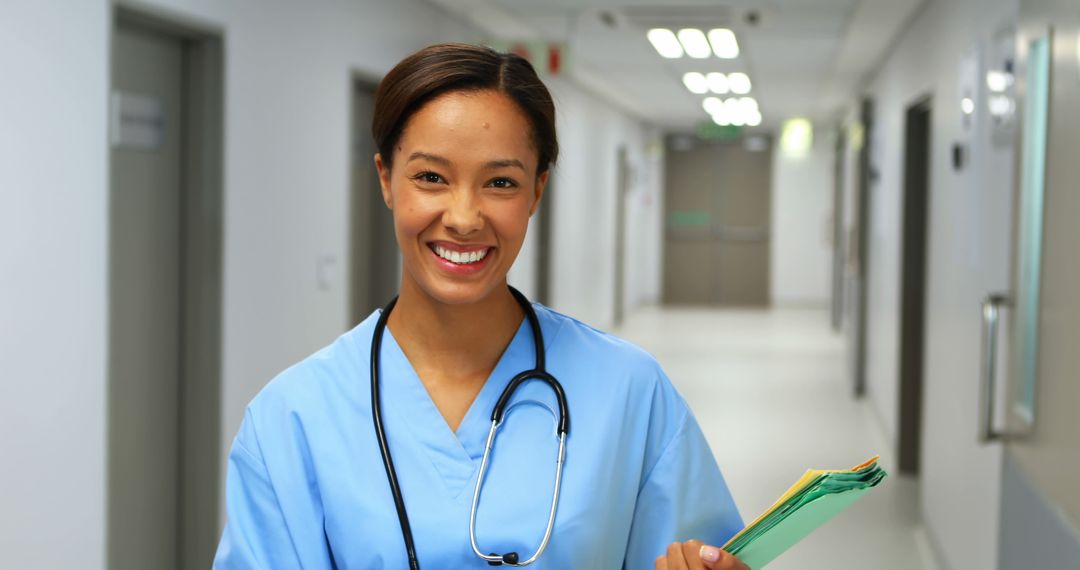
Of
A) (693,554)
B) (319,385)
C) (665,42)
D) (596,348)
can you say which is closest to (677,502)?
(693,554)

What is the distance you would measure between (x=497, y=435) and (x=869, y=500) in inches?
176

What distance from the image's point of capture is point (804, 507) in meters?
1.14

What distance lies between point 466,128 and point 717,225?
1545cm

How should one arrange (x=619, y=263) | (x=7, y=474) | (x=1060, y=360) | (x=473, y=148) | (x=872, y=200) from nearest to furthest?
(x=473, y=148) < (x=1060, y=360) < (x=7, y=474) < (x=872, y=200) < (x=619, y=263)

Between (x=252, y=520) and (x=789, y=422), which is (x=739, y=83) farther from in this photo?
(x=252, y=520)

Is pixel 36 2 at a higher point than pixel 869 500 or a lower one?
higher

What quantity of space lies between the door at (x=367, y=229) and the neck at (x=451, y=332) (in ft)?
12.1

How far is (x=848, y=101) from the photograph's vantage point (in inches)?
450

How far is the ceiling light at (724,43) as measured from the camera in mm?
6535

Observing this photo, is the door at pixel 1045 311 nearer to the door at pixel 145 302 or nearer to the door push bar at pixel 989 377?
the door push bar at pixel 989 377

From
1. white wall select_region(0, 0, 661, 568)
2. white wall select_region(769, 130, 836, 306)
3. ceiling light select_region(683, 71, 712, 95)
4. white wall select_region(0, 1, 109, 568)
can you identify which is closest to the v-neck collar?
white wall select_region(0, 0, 661, 568)

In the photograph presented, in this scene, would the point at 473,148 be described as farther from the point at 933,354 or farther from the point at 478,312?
the point at 933,354

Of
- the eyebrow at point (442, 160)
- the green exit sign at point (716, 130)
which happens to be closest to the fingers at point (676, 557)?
the eyebrow at point (442, 160)

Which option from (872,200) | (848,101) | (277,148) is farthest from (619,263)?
(277,148)
